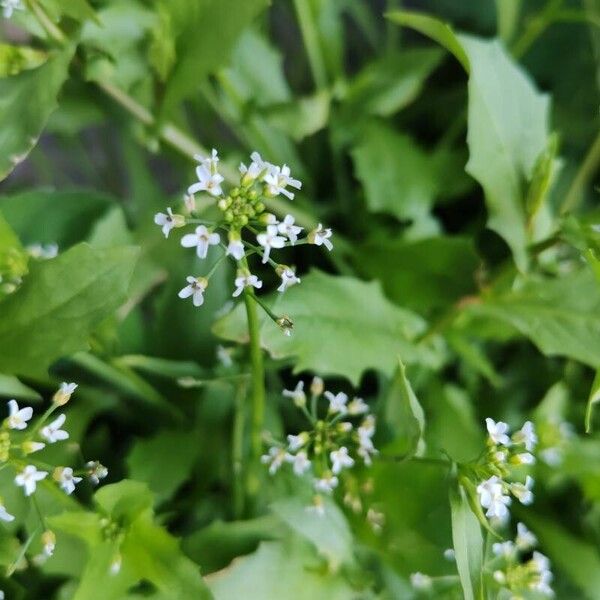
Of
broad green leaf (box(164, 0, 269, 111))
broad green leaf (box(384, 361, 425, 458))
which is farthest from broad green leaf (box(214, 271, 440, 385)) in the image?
broad green leaf (box(164, 0, 269, 111))

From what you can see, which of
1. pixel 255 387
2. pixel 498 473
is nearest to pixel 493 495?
pixel 498 473

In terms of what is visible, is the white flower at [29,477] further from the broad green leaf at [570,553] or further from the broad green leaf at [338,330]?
the broad green leaf at [570,553]

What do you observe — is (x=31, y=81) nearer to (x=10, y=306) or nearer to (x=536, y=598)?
(x=10, y=306)

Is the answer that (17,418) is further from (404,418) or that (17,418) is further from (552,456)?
(552,456)

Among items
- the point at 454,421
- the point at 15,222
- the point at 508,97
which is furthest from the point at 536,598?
the point at 15,222

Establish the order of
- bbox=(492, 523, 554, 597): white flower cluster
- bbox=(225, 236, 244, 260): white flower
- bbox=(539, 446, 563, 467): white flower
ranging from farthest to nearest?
bbox=(539, 446, 563, 467): white flower
bbox=(492, 523, 554, 597): white flower cluster
bbox=(225, 236, 244, 260): white flower

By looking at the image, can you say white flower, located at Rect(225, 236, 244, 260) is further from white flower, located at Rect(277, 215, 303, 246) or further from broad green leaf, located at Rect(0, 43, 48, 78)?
broad green leaf, located at Rect(0, 43, 48, 78)

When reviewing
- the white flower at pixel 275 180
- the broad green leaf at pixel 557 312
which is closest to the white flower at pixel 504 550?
the broad green leaf at pixel 557 312
